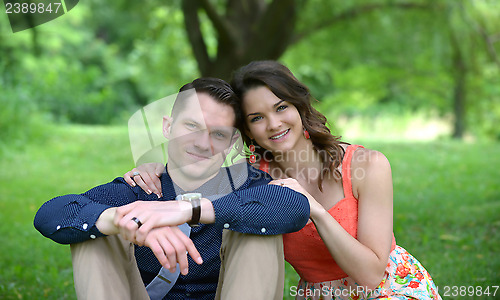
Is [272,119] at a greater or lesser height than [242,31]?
lesser

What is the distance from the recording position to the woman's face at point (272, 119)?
2484 millimetres

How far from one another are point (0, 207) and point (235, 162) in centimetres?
459

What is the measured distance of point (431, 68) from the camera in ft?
51.0

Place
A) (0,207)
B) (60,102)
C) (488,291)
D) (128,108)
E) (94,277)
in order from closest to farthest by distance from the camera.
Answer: (94,277) → (488,291) → (0,207) → (60,102) → (128,108)

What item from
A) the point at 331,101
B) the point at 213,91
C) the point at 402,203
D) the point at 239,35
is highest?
the point at 239,35

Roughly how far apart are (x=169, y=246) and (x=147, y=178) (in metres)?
0.61

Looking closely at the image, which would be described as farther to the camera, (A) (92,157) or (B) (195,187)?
(A) (92,157)

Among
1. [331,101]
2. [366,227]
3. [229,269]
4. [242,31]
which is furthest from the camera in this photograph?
[331,101]

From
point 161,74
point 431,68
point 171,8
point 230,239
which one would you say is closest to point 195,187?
point 230,239

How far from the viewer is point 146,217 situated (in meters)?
1.93

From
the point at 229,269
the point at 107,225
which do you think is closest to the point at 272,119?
the point at 229,269

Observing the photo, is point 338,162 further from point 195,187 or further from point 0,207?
point 0,207

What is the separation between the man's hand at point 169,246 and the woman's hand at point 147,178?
1.63ft

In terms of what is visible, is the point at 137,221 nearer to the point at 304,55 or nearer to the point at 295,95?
the point at 295,95
